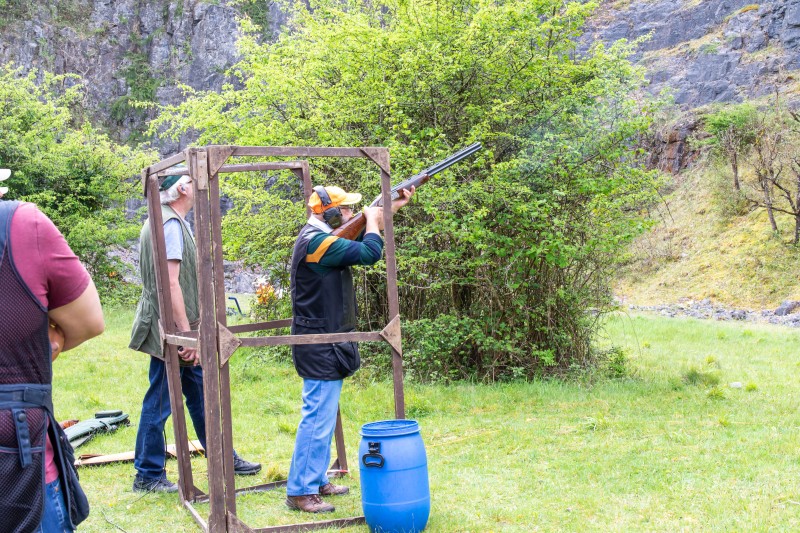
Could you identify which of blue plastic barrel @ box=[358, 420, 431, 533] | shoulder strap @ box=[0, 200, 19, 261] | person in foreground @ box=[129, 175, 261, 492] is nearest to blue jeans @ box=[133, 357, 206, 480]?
person in foreground @ box=[129, 175, 261, 492]

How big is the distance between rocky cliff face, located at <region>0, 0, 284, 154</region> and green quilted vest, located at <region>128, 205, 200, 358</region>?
4494 cm

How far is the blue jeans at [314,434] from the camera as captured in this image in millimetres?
4891

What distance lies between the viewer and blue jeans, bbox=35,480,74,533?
101 inches

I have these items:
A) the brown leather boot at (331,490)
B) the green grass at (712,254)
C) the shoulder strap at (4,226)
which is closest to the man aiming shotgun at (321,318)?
the brown leather boot at (331,490)

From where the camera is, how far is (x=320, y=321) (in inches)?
193

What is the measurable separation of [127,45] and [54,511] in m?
55.4

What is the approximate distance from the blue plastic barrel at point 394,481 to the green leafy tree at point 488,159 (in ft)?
16.4

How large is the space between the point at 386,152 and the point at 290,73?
6382mm

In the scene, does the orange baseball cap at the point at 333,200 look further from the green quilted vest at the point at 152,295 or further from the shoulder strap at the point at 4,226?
the shoulder strap at the point at 4,226

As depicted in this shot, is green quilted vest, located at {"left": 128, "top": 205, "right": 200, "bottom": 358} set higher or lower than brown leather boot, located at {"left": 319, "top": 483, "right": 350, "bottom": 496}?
higher

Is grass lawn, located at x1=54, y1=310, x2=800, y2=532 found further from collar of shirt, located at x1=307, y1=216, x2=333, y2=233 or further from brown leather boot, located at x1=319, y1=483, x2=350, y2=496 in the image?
collar of shirt, located at x1=307, y1=216, x2=333, y2=233

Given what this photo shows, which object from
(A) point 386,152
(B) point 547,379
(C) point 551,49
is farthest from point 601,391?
(A) point 386,152

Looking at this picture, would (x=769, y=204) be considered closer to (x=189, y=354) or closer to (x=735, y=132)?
(x=735, y=132)

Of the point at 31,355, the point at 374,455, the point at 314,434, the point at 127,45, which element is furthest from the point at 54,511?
the point at 127,45
